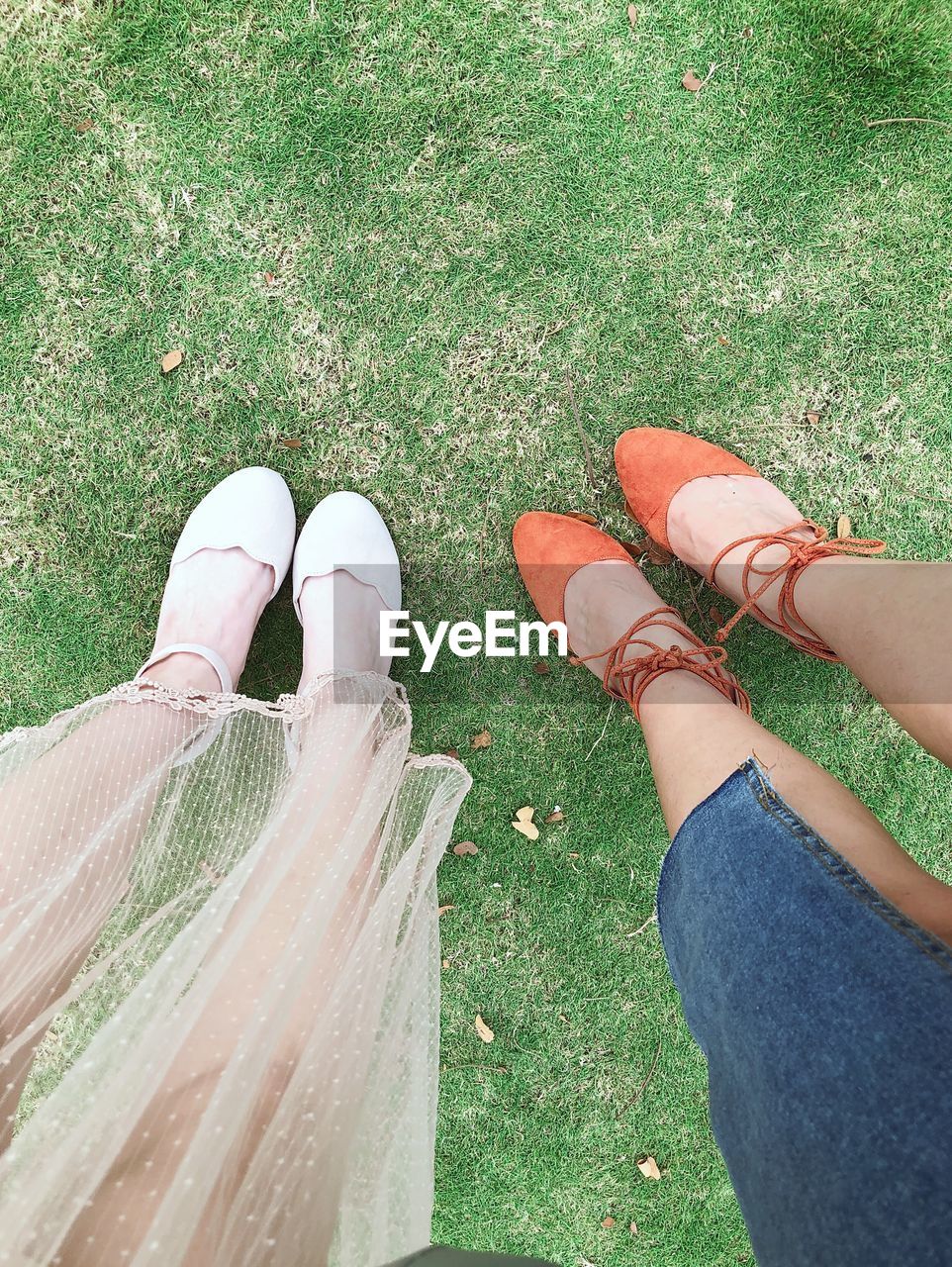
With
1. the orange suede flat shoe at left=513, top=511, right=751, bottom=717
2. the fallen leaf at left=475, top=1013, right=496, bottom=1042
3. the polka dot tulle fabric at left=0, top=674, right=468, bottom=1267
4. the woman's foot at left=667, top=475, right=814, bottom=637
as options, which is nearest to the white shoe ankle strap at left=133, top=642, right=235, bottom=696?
the polka dot tulle fabric at left=0, top=674, right=468, bottom=1267

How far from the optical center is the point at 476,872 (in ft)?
7.57

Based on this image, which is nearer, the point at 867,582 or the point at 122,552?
the point at 867,582

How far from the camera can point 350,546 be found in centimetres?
221

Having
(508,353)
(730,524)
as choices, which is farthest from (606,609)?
(508,353)

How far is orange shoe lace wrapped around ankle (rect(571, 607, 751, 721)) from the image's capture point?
193cm

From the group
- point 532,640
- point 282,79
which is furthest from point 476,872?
point 282,79

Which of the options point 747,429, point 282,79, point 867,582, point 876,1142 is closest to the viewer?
point 876,1142

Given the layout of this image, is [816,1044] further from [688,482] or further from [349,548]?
[349,548]

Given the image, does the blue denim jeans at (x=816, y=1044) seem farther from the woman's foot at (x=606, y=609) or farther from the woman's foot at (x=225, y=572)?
the woman's foot at (x=225, y=572)

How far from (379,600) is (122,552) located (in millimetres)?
785

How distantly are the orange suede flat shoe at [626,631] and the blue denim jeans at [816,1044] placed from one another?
2.00 feet

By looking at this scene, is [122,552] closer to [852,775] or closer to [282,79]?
[282,79]

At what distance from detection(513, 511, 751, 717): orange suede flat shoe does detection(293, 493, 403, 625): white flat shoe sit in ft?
1.30

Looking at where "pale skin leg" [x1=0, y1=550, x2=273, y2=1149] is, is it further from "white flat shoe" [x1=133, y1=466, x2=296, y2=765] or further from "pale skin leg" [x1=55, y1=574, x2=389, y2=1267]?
"white flat shoe" [x1=133, y1=466, x2=296, y2=765]
